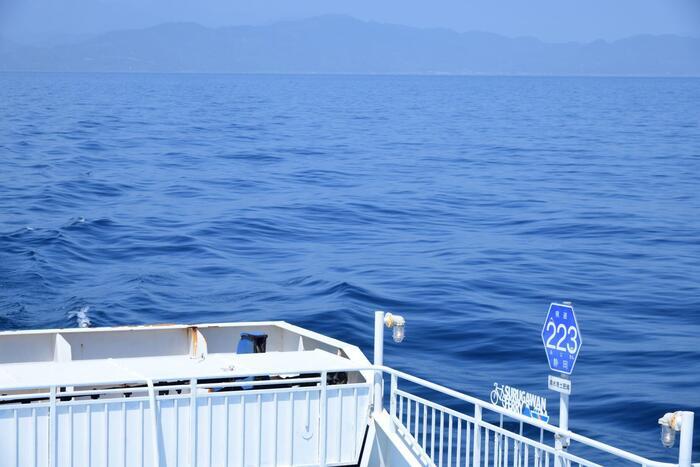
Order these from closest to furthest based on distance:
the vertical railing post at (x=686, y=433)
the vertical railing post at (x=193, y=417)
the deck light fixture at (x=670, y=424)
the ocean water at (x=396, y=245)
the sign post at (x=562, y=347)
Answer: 1. the vertical railing post at (x=686, y=433)
2. the deck light fixture at (x=670, y=424)
3. the sign post at (x=562, y=347)
4. the vertical railing post at (x=193, y=417)
5. the ocean water at (x=396, y=245)

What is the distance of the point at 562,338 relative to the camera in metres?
7.88

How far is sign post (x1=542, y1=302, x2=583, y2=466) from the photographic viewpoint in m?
7.67

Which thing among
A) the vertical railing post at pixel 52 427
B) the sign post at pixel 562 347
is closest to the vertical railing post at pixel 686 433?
the sign post at pixel 562 347

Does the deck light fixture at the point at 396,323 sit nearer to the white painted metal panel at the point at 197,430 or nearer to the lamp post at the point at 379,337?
the lamp post at the point at 379,337

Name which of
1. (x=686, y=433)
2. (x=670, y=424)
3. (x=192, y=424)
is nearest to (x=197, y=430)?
(x=192, y=424)

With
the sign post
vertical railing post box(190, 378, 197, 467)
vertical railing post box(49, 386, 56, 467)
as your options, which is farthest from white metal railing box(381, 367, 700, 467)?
vertical railing post box(49, 386, 56, 467)

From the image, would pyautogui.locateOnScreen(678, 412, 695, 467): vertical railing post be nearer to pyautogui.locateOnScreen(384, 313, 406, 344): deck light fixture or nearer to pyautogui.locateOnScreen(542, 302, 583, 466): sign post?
pyautogui.locateOnScreen(542, 302, 583, 466): sign post

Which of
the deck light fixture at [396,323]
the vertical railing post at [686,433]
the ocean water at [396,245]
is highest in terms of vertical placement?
the vertical railing post at [686,433]

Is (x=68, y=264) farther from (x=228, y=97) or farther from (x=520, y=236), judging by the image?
(x=228, y=97)

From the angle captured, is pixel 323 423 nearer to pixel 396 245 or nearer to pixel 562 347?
pixel 562 347

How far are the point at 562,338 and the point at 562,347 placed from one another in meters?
0.06

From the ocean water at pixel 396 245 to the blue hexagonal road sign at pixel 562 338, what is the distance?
721cm

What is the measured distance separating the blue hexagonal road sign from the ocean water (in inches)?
284

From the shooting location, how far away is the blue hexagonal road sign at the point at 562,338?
7.75m
